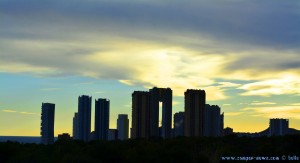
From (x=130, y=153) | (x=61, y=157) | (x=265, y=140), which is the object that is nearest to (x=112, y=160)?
(x=130, y=153)

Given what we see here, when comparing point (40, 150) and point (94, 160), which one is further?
point (40, 150)

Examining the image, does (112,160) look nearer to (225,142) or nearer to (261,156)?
(261,156)

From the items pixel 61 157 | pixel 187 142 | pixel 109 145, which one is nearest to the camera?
pixel 61 157

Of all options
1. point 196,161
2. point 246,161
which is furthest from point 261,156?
point 196,161

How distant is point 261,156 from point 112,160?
1933 cm

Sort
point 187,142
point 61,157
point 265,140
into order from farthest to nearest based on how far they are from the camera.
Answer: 1. point 265,140
2. point 187,142
3. point 61,157

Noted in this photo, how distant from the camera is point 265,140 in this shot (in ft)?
268

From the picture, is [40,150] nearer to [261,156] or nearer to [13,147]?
[13,147]

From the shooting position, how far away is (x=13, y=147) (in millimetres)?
69812

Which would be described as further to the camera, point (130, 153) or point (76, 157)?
point (130, 153)

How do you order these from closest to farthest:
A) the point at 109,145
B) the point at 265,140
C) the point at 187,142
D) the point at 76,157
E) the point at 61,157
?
the point at 76,157 < the point at 61,157 < the point at 109,145 < the point at 187,142 < the point at 265,140

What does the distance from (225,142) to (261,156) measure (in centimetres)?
2019

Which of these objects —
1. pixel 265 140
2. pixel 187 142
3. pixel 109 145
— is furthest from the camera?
pixel 265 140

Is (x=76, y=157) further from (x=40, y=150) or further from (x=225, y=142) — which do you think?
(x=225, y=142)
